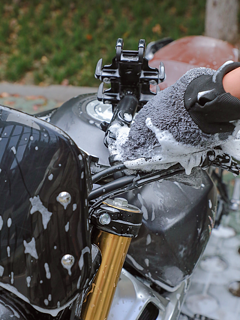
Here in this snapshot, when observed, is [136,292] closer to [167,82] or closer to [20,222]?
[20,222]

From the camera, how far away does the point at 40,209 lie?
71 centimetres

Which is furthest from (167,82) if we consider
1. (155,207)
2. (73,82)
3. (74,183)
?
(73,82)

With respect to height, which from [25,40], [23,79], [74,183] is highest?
[74,183]

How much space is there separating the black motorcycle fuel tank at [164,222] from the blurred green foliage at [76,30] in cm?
375

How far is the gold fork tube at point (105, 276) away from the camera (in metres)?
0.89

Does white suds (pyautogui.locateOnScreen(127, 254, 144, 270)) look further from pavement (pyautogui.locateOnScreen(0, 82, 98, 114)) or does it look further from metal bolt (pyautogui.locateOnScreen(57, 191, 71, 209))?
pavement (pyautogui.locateOnScreen(0, 82, 98, 114))

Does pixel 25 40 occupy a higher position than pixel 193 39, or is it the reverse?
pixel 193 39

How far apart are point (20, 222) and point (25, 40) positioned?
17.5ft

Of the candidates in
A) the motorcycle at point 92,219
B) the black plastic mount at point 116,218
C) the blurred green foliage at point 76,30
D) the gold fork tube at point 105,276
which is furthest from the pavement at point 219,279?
the blurred green foliage at point 76,30

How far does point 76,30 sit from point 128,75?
15.9 feet

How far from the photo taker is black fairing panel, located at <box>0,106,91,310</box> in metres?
0.70

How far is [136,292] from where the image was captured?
1124 millimetres

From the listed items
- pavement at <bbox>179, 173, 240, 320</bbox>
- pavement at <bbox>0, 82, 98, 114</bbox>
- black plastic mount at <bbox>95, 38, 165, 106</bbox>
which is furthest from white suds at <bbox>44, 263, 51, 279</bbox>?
pavement at <bbox>0, 82, 98, 114</bbox>

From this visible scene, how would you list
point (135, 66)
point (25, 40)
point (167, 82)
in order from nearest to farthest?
point (135, 66) → point (167, 82) → point (25, 40)
